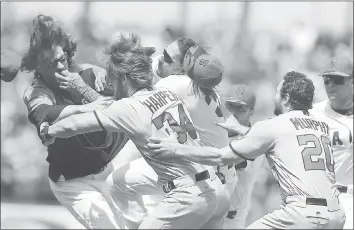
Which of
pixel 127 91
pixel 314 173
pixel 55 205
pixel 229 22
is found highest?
pixel 127 91

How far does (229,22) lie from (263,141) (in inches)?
402

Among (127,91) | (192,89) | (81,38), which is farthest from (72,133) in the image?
(81,38)

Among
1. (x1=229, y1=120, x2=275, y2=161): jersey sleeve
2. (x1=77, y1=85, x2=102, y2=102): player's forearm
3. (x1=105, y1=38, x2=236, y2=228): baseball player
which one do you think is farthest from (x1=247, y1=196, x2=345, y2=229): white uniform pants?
(x1=77, y1=85, x2=102, y2=102): player's forearm

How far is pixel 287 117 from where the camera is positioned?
6.38 metres

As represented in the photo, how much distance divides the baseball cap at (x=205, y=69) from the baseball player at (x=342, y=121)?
6.57ft

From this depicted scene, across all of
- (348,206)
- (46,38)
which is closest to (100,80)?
(46,38)

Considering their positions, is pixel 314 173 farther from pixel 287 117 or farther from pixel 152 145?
pixel 152 145

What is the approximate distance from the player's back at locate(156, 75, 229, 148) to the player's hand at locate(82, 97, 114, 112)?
0.49 metres

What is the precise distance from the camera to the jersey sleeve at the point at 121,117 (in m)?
6.38

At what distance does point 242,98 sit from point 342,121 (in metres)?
1.10

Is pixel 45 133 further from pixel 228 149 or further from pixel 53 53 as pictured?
pixel 228 149

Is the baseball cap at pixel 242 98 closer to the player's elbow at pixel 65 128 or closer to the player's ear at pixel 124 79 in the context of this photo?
the player's ear at pixel 124 79

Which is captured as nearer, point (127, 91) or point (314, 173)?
point (314, 173)

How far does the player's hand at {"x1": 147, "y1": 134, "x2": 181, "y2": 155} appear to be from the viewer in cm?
630
